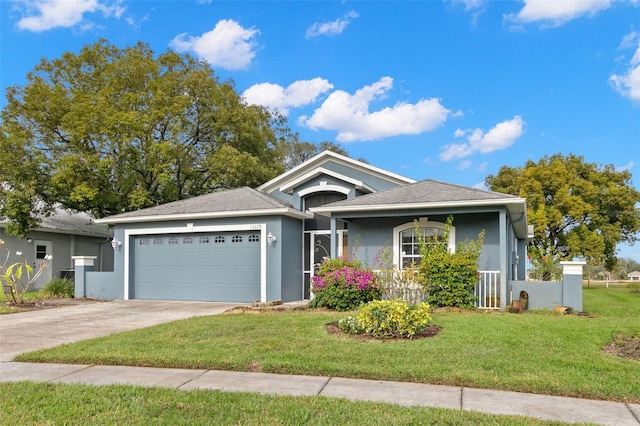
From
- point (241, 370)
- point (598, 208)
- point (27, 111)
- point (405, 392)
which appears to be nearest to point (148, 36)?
point (27, 111)

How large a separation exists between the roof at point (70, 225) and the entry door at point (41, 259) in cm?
71

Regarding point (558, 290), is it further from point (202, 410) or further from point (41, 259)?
point (41, 259)

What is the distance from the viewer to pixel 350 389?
4.85 meters

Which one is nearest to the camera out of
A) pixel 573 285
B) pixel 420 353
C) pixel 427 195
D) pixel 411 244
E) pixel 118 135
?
pixel 420 353

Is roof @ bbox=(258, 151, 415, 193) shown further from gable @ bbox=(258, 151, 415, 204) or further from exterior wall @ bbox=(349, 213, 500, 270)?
exterior wall @ bbox=(349, 213, 500, 270)

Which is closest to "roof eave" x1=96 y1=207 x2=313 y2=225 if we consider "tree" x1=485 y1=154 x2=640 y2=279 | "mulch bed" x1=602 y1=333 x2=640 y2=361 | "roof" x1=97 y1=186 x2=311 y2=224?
"roof" x1=97 y1=186 x2=311 y2=224

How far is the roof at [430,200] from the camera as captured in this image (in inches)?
442

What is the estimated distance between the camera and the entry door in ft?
65.8

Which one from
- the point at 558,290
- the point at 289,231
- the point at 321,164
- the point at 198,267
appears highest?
the point at 321,164

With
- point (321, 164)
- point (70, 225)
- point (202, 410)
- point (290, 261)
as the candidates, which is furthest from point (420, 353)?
point (70, 225)

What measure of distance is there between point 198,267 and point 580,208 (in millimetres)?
21272

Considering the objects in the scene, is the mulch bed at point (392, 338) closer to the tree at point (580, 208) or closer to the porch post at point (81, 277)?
the porch post at point (81, 277)

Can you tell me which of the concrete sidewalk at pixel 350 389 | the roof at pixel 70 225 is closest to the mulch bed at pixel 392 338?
the concrete sidewalk at pixel 350 389

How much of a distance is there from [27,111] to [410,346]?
18.8 meters
